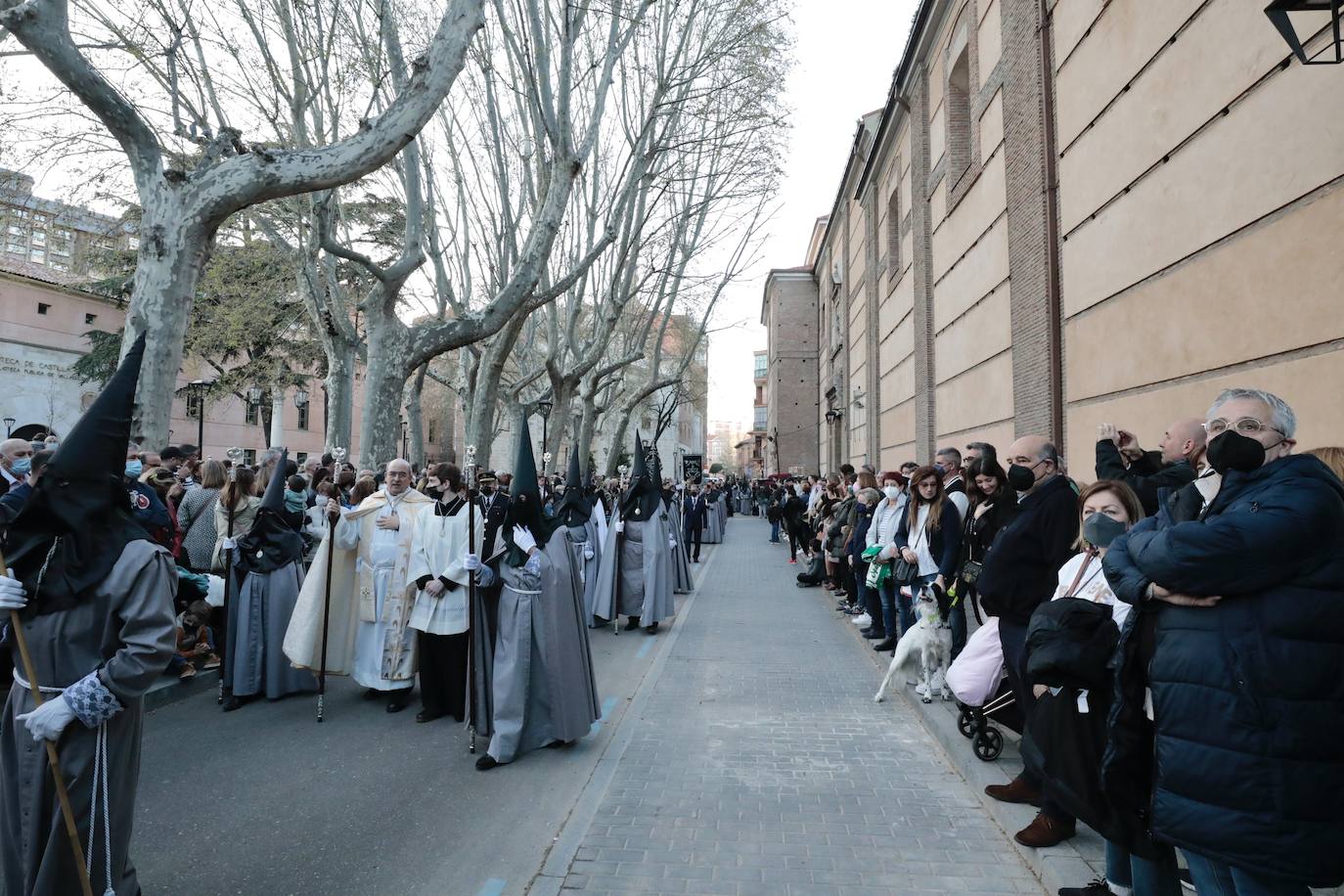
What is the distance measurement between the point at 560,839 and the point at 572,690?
4.55 feet

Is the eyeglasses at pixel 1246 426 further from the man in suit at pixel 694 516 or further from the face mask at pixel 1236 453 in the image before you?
the man in suit at pixel 694 516

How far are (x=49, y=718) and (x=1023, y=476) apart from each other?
15.6 ft

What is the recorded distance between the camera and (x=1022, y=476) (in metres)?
4.82

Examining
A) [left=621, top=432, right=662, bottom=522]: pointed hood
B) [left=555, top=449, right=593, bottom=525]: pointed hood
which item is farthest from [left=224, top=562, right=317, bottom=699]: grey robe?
[left=621, top=432, right=662, bottom=522]: pointed hood

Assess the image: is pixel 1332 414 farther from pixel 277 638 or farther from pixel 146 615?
pixel 277 638

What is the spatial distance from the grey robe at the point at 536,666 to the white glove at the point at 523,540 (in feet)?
0.32

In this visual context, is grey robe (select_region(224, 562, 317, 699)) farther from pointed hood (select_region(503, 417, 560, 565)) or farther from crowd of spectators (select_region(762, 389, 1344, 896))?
crowd of spectators (select_region(762, 389, 1344, 896))

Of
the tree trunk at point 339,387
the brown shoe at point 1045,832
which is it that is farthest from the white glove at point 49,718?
the tree trunk at point 339,387

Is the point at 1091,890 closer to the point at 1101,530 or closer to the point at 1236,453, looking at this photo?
the point at 1101,530

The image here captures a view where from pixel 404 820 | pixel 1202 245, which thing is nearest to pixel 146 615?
pixel 404 820

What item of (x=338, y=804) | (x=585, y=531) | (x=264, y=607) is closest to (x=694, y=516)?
(x=585, y=531)

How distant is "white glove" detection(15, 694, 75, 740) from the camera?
2676 mm

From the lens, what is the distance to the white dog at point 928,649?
6453 mm

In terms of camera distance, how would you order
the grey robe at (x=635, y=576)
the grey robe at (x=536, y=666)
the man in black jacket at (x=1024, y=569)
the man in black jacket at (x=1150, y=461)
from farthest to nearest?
the grey robe at (x=635, y=576) → the grey robe at (x=536, y=666) → the man in black jacket at (x=1024, y=569) → the man in black jacket at (x=1150, y=461)
